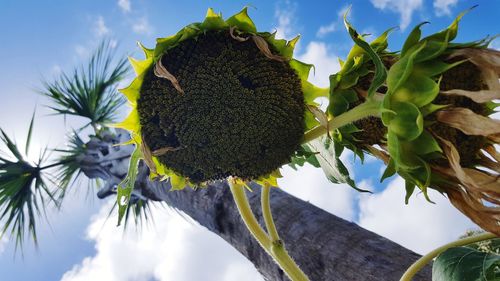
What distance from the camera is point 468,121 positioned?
1.14 m

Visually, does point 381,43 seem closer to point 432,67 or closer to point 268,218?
point 432,67

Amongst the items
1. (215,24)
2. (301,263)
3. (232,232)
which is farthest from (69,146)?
(215,24)

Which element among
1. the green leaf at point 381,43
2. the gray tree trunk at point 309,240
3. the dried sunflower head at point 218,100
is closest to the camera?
the dried sunflower head at point 218,100

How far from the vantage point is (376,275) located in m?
1.57

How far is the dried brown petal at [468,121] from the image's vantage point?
1.13 metres

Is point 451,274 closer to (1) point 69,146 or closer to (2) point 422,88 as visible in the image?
(2) point 422,88

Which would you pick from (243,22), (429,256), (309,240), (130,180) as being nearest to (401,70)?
(243,22)

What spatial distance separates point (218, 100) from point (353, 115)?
0.30 meters

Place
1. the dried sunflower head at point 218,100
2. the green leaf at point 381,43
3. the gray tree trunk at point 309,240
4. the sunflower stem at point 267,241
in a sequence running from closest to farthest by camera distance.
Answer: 1. the dried sunflower head at point 218,100
2. the green leaf at point 381,43
3. the sunflower stem at point 267,241
4. the gray tree trunk at point 309,240

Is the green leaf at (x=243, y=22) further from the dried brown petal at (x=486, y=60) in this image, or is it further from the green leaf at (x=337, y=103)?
the dried brown petal at (x=486, y=60)

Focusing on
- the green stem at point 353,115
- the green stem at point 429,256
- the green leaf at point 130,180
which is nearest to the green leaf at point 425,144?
the green stem at point 353,115

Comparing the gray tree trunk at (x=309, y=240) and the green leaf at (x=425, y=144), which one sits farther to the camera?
the gray tree trunk at (x=309, y=240)

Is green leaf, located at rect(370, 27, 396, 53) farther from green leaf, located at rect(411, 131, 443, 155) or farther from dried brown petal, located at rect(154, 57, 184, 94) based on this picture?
dried brown petal, located at rect(154, 57, 184, 94)

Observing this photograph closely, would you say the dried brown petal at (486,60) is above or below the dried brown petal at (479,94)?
above
